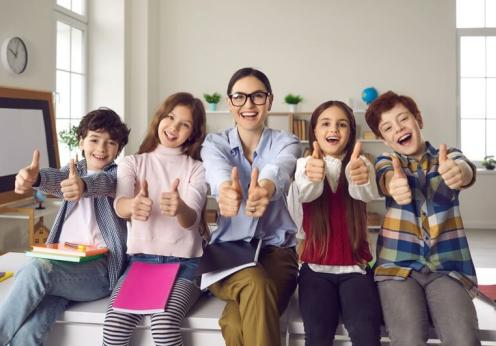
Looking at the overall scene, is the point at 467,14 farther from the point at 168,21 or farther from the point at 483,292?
the point at 483,292

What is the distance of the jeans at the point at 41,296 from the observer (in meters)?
1.43

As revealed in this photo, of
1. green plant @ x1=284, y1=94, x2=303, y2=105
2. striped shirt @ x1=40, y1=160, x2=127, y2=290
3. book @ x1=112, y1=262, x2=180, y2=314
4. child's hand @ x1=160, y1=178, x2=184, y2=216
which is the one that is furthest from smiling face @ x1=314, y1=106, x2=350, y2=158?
green plant @ x1=284, y1=94, x2=303, y2=105

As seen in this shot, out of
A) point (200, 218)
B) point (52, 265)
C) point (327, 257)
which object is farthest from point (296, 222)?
point (52, 265)

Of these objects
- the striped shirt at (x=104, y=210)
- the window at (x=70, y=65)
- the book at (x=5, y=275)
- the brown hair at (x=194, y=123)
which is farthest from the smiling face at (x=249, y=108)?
the window at (x=70, y=65)

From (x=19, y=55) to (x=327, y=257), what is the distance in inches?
144

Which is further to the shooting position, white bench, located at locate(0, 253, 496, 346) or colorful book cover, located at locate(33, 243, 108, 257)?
colorful book cover, located at locate(33, 243, 108, 257)

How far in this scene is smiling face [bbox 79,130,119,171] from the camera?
1.83 meters

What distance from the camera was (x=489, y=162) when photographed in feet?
20.5

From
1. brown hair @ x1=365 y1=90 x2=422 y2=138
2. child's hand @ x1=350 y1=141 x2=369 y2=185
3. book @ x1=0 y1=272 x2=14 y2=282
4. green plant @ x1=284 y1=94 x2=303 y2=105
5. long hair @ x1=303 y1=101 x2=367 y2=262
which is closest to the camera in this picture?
child's hand @ x1=350 y1=141 x2=369 y2=185

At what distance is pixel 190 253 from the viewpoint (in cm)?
167

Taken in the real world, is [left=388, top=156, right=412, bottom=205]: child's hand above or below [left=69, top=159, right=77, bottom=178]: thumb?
below

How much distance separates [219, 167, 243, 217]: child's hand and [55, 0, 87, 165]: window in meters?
4.15

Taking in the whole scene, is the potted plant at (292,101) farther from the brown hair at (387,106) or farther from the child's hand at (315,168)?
the child's hand at (315,168)

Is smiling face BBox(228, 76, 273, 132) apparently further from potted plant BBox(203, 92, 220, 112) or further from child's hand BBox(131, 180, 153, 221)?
potted plant BBox(203, 92, 220, 112)
